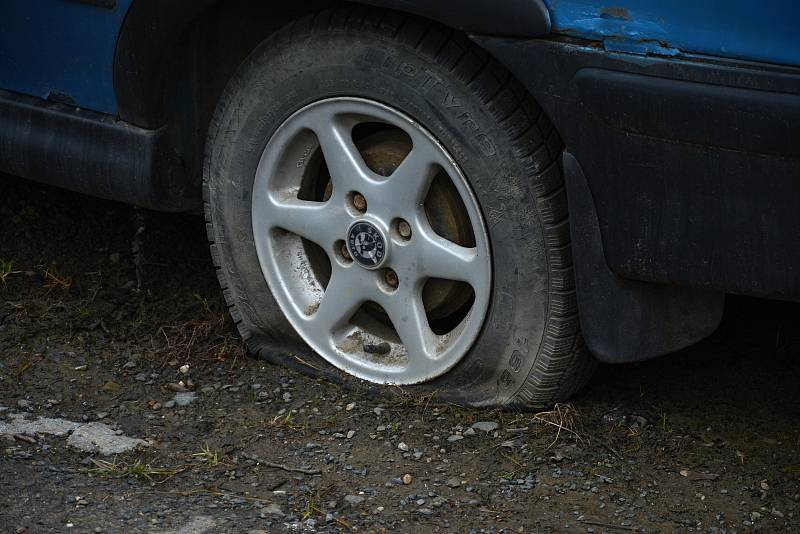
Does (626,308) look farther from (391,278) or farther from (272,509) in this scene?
(272,509)

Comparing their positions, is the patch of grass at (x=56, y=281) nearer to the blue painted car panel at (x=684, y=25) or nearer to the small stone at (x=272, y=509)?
the blue painted car panel at (x=684, y=25)

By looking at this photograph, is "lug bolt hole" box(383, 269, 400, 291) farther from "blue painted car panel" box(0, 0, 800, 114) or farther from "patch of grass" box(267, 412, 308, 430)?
"blue painted car panel" box(0, 0, 800, 114)

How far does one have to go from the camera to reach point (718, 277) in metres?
2.41

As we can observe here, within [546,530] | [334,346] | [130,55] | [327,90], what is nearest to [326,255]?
[334,346]

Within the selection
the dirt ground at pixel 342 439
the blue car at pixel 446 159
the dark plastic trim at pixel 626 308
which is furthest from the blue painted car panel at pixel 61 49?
the dark plastic trim at pixel 626 308

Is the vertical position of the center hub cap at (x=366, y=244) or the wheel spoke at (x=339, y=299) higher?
the center hub cap at (x=366, y=244)

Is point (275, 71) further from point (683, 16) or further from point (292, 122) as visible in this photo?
point (683, 16)

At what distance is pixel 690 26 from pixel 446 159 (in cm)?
66

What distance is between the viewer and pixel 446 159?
270cm

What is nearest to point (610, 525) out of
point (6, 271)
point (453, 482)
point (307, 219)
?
point (453, 482)

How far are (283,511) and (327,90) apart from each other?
38.5 inches

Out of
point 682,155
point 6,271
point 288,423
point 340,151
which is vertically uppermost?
point 682,155

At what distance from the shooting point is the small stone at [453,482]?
264cm

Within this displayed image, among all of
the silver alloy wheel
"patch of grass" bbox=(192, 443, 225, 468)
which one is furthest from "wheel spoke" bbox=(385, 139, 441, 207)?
"patch of grass" bbox=(192, 443, 225, 468)
